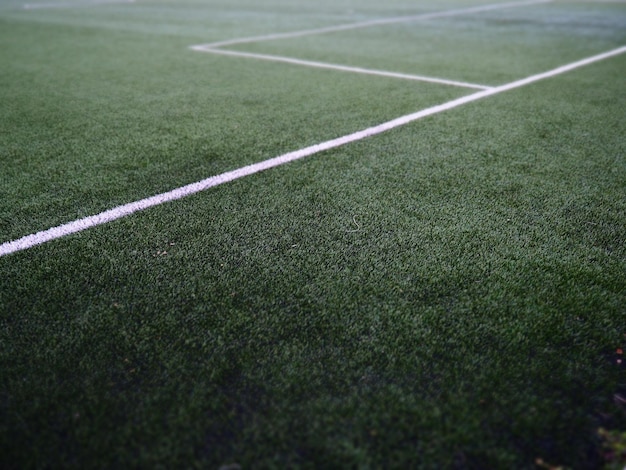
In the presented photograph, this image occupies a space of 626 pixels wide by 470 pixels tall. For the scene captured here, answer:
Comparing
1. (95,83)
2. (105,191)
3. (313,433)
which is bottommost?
(313,433)

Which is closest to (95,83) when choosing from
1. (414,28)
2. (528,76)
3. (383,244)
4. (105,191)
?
(105,191)

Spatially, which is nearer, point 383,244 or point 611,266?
point 611,266

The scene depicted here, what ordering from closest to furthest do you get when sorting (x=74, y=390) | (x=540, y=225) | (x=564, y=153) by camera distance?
1. (x=74, y=390)
2. (x=540, y=225)
3. (x=564, y=153)

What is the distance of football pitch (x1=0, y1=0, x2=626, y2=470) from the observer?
4.96ft

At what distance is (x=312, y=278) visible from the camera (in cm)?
217

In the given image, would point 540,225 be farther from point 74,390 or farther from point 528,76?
point 528,76

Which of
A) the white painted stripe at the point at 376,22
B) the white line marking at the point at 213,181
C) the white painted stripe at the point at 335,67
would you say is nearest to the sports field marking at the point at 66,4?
the white painted stripe at the point at 376,22

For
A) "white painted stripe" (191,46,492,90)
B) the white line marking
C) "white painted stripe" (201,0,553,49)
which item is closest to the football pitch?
the white line marking

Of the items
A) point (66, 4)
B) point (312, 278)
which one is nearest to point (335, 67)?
point (312, 278)

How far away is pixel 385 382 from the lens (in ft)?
5.48

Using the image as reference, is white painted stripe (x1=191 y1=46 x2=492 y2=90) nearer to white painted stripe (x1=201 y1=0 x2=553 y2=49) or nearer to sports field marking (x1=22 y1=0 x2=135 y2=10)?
white painted stripe (x1=201 y1=0 x2=553 y2=49)

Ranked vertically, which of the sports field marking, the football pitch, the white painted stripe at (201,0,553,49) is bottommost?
the football pitch

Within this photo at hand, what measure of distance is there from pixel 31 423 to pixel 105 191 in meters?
1.67

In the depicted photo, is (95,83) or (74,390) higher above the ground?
(95,83)
